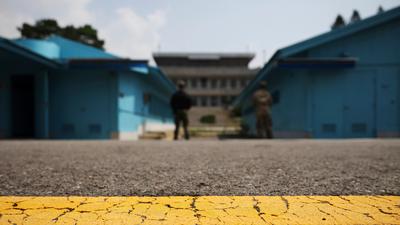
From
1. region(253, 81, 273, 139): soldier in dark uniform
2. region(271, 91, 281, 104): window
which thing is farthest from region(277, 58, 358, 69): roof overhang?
region(271, 91, 281, 104): window

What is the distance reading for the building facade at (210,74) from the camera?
3612cm

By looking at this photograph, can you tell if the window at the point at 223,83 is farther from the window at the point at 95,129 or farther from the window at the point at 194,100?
the window at the point at 95,129

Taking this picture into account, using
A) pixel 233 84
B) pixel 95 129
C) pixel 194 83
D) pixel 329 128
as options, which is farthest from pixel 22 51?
pixel 233 84

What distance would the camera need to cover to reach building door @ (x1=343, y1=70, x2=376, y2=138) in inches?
348

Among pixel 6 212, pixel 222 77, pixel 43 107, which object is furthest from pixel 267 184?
pixel 222 77

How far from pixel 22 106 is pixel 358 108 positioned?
12.9 meters

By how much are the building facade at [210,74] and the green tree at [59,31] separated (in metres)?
9.22

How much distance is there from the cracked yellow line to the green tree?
30981 millimetres

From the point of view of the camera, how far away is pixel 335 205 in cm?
139

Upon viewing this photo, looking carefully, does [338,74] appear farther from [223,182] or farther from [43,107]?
[43,107]

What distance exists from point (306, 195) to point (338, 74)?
871cm

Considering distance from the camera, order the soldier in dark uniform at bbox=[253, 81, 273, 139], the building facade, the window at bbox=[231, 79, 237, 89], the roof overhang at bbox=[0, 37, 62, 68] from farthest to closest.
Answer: the window at bbox=[231, 79, 237, 89]
the building facade
the soldier in dark uniform at bbox=[253, 81, 273, 139]
the roof overhang at bbox=[0, 37, 62, 68]

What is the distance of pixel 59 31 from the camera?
91.5ft

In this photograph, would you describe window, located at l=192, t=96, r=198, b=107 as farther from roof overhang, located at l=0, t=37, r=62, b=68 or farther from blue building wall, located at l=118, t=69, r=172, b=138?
roof overhang, located at l=0, t=37, r=62, b=68
